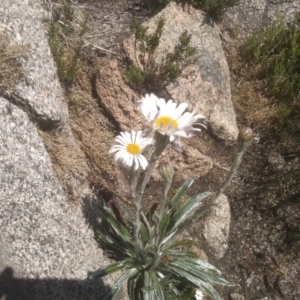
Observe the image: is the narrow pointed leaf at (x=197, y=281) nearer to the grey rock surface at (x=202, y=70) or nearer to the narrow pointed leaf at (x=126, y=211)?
the narrow pointed leaf at (x=126, y=211)

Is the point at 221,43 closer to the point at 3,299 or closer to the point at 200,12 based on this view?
the point at 200,12

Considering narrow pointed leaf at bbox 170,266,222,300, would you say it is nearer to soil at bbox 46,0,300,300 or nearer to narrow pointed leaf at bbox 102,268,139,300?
narrow pointed leaf at bbox 102,268,139,300

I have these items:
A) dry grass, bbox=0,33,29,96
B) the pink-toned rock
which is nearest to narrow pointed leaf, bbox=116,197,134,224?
the pink-toned rock

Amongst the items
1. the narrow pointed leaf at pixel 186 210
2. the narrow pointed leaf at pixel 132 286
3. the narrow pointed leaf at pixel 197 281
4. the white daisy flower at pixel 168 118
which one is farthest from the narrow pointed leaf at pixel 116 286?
the white daisy flower at pixel 168 118

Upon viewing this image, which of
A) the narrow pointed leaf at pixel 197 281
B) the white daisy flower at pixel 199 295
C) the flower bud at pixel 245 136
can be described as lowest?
the white daisy flower at pixel 199 295

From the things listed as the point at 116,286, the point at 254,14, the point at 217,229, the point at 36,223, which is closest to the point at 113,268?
the point at 116,286

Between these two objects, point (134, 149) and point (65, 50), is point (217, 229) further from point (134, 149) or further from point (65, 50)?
point (65, 50)

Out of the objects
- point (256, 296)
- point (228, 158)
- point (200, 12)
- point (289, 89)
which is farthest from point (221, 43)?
point (256, 296)
